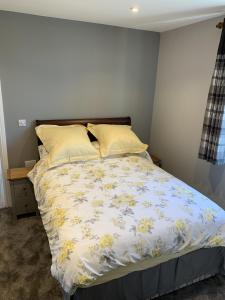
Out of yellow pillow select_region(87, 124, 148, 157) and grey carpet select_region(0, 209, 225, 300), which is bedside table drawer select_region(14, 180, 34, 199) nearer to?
grey carpet select_region(0, 209, 225, 300)

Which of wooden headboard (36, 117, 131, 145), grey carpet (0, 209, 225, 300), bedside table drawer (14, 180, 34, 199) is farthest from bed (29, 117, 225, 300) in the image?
wooden headboard (36, 117, 131, 145)

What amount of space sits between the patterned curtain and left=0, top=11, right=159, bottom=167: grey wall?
1.22 metres

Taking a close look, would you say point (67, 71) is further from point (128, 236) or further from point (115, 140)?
point (128, 236)

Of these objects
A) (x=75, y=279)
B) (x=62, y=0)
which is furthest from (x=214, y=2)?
(x=75, y=279)

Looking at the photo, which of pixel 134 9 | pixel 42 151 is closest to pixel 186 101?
pixel 134 9

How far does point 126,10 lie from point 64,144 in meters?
1.55

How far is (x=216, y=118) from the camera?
2332mm

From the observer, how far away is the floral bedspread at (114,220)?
1.40 meters

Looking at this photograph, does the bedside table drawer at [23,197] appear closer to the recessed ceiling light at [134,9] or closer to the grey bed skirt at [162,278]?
the grey bed skirt at [162,278]

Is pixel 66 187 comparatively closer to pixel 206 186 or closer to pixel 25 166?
pixel 25 166

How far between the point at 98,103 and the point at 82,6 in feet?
4.02

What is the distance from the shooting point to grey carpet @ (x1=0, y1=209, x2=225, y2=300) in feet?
5.90

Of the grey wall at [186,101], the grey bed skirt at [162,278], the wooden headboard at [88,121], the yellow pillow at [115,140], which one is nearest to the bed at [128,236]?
the grey bed skirt at [162,278]

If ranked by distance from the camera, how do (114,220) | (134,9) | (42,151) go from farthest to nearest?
(42,151)
(134,9)
(114,220)
